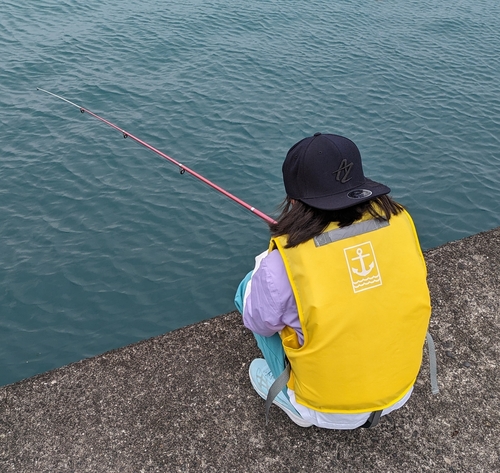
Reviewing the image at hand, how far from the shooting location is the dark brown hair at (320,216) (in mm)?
2434

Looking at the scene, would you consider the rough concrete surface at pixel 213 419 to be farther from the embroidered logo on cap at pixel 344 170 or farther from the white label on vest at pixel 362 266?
the embroidered logo on cap at pixel 344 170

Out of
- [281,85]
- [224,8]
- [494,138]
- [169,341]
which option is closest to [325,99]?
[281,85]

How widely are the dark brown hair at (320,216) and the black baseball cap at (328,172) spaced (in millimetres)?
65

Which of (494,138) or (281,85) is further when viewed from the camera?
(281,85)

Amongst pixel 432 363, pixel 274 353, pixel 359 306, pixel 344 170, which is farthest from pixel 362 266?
pixel 432 363

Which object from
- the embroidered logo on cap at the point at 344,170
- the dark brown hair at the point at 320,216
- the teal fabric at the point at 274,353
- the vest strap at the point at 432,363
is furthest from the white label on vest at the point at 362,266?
the vest strap at the point at 432,363

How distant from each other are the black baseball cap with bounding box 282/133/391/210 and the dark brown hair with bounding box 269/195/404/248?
0.07 m

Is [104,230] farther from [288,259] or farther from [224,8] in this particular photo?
[224,8]

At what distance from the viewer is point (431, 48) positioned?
46.7 ft

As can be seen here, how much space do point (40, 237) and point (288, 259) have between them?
538 centimetres

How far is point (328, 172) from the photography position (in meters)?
2.42

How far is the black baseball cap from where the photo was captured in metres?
2.41

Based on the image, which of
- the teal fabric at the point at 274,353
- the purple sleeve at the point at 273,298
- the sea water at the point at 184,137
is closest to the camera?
the purple sleeve at the point at 273,298

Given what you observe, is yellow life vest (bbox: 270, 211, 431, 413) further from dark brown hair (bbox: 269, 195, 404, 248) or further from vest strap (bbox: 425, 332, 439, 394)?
vest strap (bbox: 425, 332, 439, 394)
